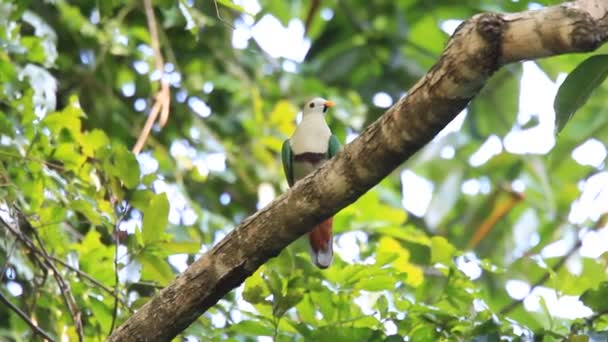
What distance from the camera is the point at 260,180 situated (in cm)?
488

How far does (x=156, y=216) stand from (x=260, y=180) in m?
2.28

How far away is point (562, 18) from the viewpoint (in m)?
1.89

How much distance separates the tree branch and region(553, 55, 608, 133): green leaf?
0.69 feet

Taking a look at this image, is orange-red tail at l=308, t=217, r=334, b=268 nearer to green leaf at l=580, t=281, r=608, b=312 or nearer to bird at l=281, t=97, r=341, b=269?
bird at l=281, t=97, r=341, b=269

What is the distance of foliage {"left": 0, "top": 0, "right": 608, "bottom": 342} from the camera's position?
2654mm

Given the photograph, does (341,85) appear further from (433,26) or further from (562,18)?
(562,18)

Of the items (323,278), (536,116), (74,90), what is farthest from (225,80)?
(323,278)

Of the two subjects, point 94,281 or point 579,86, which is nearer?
point 579,86

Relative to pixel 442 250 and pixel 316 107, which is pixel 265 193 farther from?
pixel 442 250

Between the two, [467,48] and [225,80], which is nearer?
[467,48]

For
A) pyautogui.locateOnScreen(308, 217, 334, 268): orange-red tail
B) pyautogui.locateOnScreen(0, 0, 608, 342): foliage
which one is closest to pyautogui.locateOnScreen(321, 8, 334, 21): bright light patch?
pyautogui.locateOnScreen(0, 0, 608, 342): foliage

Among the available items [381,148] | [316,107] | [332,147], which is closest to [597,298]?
[381,148]

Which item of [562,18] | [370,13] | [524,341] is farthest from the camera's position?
[370,13]

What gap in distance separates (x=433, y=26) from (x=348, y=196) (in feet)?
12.4
